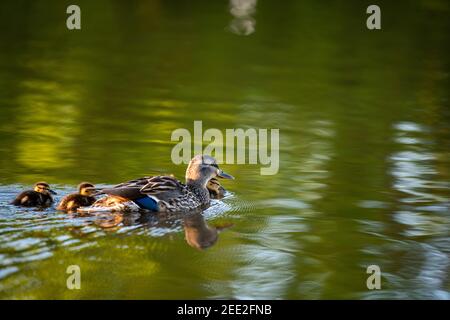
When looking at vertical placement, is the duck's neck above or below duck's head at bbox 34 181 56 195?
below

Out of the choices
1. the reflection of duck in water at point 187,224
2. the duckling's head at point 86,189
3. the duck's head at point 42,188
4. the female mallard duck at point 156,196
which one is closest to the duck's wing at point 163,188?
the female mallard duck at point 156,196

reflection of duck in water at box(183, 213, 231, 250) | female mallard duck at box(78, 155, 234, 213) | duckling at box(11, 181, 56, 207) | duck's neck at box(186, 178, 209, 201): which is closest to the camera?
reflection of duck in water at box(183, 213, 231, 250)

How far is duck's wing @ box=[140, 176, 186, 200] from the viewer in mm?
9117

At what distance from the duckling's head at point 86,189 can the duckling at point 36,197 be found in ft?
0.92

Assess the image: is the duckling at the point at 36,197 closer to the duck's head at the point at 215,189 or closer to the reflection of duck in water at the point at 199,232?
the reflection of duck in water at the point at 199,232

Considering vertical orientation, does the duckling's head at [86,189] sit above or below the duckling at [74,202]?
above

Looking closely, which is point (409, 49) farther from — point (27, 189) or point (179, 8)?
point (27, 189)

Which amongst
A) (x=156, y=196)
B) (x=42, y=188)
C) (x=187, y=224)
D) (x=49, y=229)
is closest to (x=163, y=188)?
(x=156, y=196)

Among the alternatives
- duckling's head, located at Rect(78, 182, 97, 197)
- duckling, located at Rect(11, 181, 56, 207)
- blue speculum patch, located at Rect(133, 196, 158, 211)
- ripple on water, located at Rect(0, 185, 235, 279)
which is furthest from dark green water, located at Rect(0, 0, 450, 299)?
duckling's head, located at Rect(78, 182, 97, 197)

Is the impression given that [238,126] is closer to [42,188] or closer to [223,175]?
[223,175]

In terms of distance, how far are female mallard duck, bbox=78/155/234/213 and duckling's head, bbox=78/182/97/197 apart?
11cm

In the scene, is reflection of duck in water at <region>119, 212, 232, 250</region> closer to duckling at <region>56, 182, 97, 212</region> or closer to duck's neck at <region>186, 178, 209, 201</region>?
duckling at <region>56, 182, 97, 212</region>

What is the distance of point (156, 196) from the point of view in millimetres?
9125

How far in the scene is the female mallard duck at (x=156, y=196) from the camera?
8.98m
